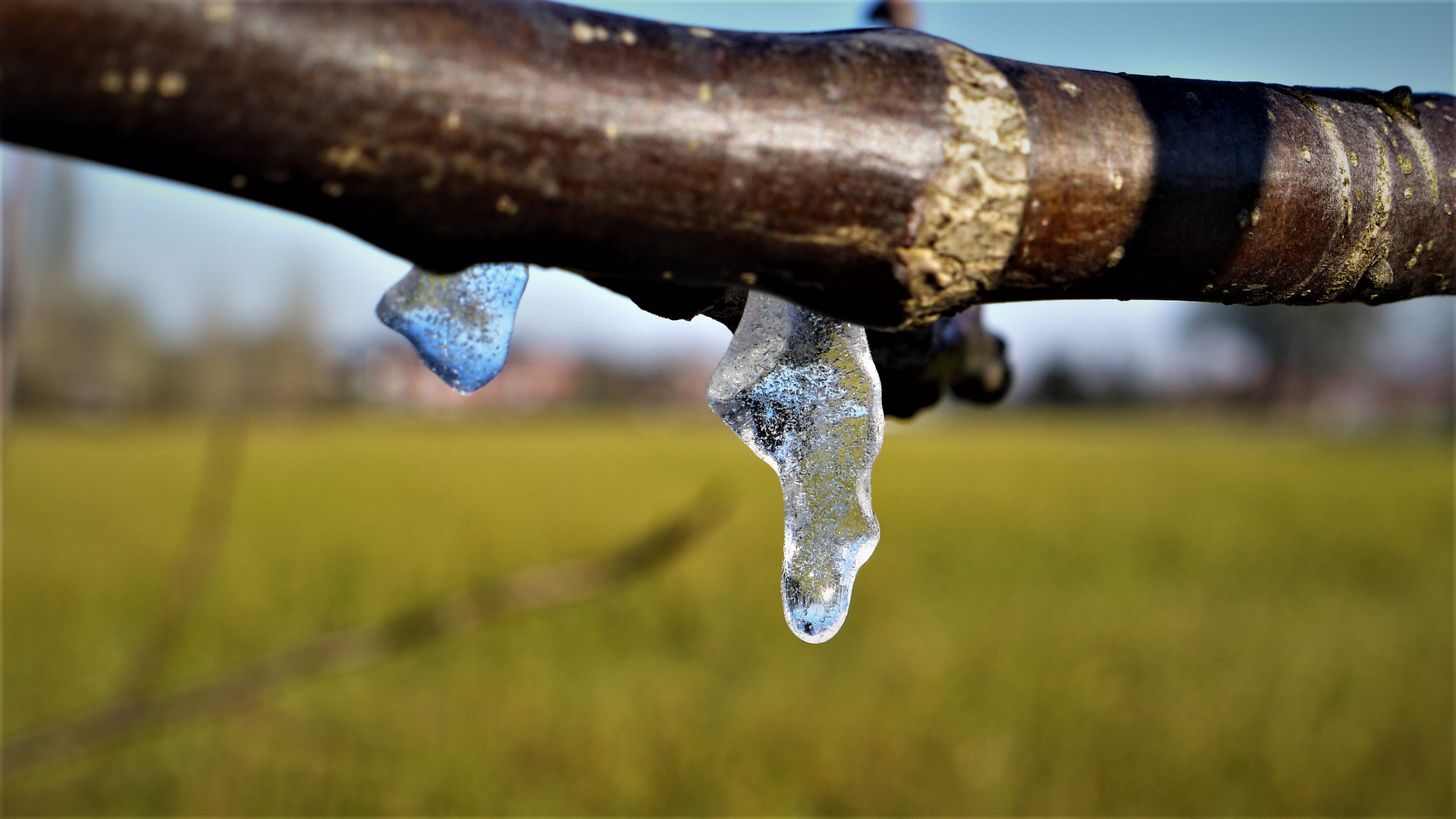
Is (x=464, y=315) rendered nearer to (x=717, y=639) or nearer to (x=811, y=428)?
(x=811, y=428)

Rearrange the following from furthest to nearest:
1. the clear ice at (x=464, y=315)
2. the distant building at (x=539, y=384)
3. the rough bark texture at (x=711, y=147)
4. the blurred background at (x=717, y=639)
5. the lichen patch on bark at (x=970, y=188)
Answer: the distant building at (x=539, y=384) < the blurred background at (x=717, y=639) < the clear ice at (x=464, y=315) < the lichen patch on bark at (x=970, y=188) < the rough bark texture at (x=711, y=147)

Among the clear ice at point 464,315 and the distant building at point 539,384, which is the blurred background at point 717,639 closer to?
the clear ice at point 464,315

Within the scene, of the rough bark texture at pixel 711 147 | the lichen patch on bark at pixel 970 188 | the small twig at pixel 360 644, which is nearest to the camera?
the rough bark texture at pixel 711 147

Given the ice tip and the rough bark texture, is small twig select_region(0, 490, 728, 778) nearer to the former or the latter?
the ice tip

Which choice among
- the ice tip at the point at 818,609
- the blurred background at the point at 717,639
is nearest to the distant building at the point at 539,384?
the blurred background at the point at 717,639

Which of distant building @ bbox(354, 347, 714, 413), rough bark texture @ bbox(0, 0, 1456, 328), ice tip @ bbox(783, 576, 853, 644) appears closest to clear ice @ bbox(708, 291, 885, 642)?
ice tip @ bbox(783, 576, 853, 644)

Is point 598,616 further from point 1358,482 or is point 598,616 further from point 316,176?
point 1358,482
